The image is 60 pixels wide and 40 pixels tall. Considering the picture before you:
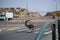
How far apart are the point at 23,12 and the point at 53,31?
4170 cm

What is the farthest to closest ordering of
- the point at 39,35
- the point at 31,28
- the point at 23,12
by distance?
the point at 23,12
the point at 31,28
the point at 39,35

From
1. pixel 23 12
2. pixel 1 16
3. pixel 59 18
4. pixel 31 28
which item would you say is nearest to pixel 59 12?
pixel 59 18

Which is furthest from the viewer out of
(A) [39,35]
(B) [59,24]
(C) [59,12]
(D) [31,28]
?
(D) [31,28]

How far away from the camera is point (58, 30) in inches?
66.2

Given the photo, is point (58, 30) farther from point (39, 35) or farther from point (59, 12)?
point (39, 35)

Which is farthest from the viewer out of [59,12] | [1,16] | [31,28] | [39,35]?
[1,16]

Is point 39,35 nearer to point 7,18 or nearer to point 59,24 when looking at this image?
point 59,24

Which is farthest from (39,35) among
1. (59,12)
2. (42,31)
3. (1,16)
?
(1,16)

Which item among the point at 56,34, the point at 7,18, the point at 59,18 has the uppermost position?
the point at 59,18

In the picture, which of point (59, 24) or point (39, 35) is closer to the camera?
point (39, 35)

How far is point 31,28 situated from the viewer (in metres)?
11.2

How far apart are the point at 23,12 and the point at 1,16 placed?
17604 mm

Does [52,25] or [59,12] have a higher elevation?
[59,12]

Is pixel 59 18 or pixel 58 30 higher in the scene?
pixel 59 18
